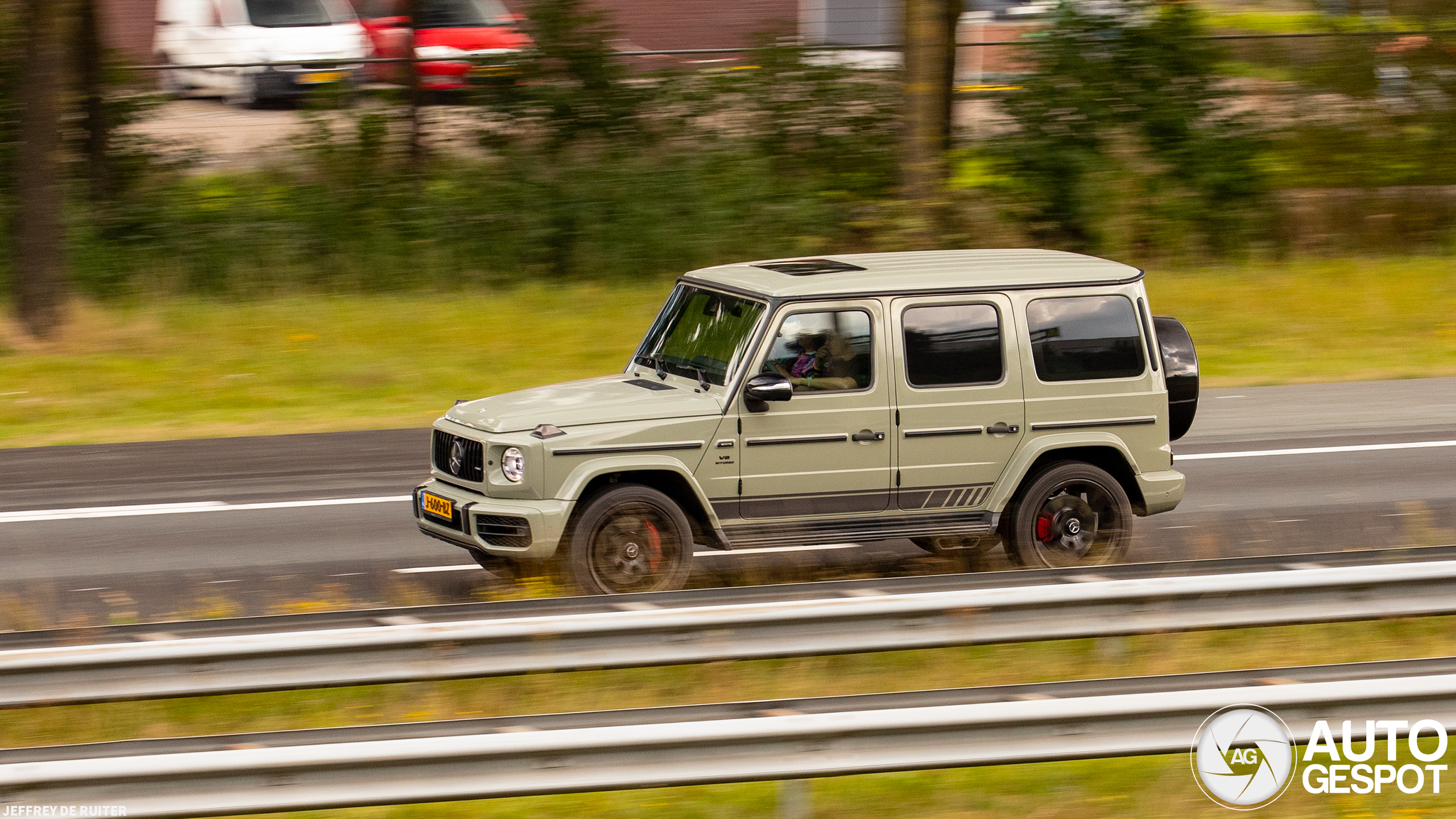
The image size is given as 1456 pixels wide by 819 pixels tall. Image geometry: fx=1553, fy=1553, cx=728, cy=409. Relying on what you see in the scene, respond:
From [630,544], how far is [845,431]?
128 cm

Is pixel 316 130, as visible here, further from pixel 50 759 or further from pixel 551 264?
pixel 50 759

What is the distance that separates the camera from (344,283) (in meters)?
18.5

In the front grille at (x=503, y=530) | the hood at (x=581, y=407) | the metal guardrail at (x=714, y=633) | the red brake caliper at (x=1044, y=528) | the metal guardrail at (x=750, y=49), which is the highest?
the metal guardrail at (x=750, y=49)

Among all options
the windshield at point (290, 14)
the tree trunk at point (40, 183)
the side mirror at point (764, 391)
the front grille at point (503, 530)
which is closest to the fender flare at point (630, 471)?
the front grille at point (503, 530)

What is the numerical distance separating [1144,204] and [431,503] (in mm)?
13898

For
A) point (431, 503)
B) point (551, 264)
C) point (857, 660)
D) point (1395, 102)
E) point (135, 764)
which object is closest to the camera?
point (135, 764)

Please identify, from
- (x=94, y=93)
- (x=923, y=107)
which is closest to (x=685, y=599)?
(x=923, y=107)

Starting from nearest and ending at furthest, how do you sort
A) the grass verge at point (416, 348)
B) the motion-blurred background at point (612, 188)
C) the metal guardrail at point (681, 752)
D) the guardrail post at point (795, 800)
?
the metal guardrail at point (681, 752) → the guardrail post at point (795, 800) → the grass verge at point (416, 348) → the motion-blurred background at point (612, 188)

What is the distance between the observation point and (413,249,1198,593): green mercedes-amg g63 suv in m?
7.81

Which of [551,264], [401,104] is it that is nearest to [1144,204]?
[551,264]

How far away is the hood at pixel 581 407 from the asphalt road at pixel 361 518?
1.01 metres

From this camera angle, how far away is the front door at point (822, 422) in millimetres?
8047

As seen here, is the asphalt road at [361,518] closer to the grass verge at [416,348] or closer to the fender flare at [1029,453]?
the fender flare at [1029,453]

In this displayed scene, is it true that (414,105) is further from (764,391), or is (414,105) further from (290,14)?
(764,391)
